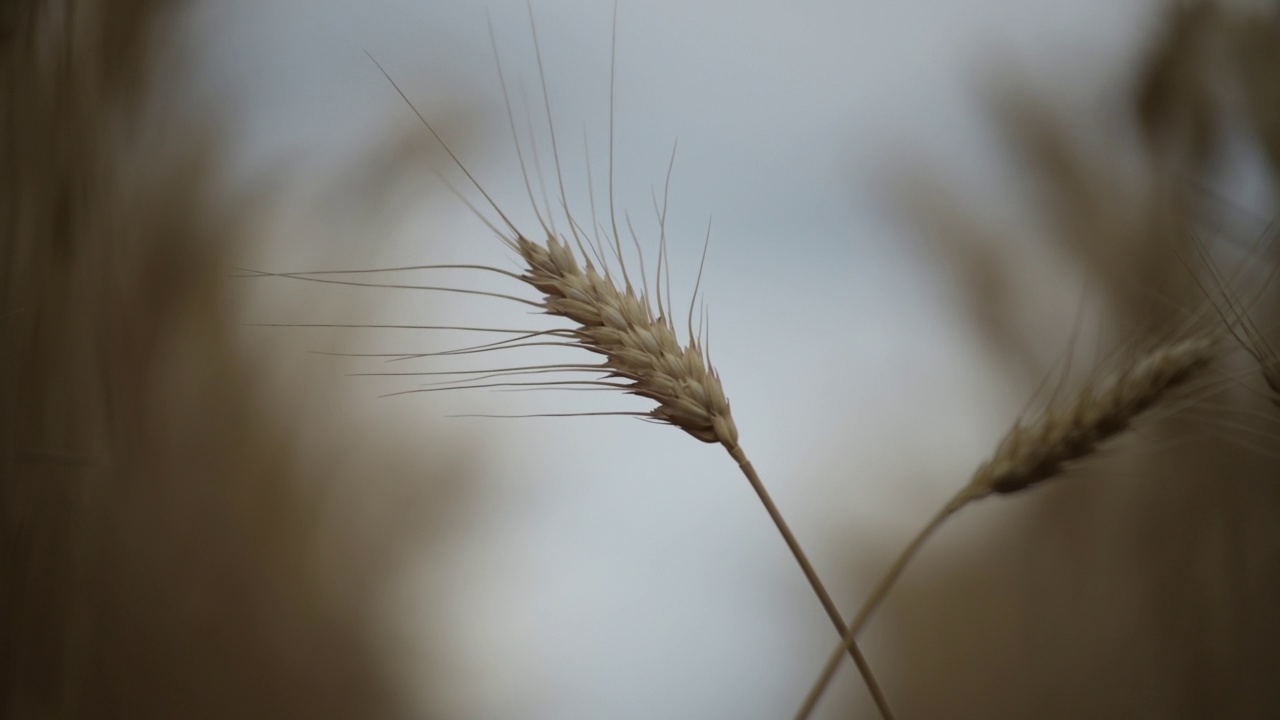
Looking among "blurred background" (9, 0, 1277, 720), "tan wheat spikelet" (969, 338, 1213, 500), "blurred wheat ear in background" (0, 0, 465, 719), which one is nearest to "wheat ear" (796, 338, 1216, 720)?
"tan wheat spikelet" (969, 338, 1213, 500)

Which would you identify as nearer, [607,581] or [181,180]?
[607,581]

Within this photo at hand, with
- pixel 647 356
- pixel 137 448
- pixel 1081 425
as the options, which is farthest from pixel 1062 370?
pixel 137 448

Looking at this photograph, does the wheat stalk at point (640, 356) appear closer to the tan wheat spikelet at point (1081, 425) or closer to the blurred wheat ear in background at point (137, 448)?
the tan wheat spikelet at point (1081, 425)

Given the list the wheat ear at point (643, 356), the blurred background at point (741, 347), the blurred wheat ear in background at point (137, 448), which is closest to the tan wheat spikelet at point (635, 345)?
the wheat ear at point (643, 356)

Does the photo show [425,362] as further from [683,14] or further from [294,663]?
[683,14]

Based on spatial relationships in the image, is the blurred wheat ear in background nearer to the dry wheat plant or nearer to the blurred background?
the blurred background

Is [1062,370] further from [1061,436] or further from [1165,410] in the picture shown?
[1061,436]

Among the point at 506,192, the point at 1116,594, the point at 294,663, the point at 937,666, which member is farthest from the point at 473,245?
the point at 1116,594
